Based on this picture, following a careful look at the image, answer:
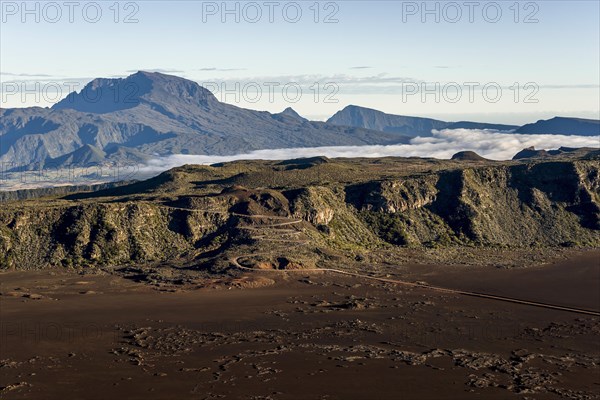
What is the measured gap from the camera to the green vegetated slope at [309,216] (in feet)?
410

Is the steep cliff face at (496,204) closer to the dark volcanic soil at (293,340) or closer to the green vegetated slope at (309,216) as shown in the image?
the green vegetated slope at (309,216)

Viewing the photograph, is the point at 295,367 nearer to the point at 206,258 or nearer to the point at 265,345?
the point at 265,345

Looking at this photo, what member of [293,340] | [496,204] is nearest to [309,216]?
[496,204]

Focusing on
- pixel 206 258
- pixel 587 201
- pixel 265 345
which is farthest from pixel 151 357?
pixel 587 201

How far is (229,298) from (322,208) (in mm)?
44272

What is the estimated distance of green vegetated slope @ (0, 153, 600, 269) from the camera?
12488 cm

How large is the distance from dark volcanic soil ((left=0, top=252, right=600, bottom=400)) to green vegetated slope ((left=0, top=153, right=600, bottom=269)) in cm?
1093

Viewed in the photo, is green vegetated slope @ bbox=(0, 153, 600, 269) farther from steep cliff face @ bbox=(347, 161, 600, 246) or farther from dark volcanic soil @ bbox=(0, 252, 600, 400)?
dark volcanic soil @ bbox=(0, 252, 600, 400)

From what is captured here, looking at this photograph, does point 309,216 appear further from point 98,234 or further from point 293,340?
point 293,340

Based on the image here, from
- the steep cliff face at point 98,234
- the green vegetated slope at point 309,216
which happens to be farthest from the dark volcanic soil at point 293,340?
the green vegetated slope at point 309,216

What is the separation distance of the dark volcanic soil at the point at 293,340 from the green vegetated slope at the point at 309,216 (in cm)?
1093

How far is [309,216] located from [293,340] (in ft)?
197

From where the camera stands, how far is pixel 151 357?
75.9m

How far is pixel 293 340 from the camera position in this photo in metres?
81.9
